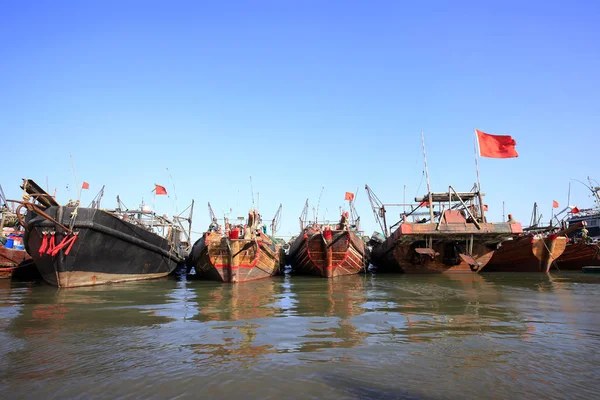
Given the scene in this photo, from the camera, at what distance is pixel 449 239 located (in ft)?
77.1

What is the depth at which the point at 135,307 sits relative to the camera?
1034 cm

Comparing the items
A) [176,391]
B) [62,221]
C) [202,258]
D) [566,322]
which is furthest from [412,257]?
[176,391]

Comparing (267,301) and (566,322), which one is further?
(267,301)

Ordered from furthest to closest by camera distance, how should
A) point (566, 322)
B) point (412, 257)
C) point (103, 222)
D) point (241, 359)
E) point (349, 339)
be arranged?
point (412, 257), point (103, 222), point (566, 322), point (349, 339), point (241, 359)

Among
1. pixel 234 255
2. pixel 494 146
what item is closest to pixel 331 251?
pixel 234 255

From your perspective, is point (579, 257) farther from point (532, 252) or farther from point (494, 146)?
point (494, 146)

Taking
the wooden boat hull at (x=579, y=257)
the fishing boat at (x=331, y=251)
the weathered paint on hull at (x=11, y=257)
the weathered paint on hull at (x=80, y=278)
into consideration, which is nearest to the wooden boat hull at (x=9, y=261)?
the weathered paint on hull at (x=11, y=257)

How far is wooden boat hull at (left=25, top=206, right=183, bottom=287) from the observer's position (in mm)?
15281

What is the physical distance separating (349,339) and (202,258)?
17.0 metres

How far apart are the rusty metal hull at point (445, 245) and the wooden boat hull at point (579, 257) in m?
9.84

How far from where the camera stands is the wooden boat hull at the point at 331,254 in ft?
72.7

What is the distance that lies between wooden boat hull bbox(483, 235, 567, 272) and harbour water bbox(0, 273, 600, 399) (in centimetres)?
1761

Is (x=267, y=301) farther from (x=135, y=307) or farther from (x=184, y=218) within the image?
(x=184, y=218)

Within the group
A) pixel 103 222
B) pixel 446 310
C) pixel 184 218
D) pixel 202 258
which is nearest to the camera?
pixel 446 310
